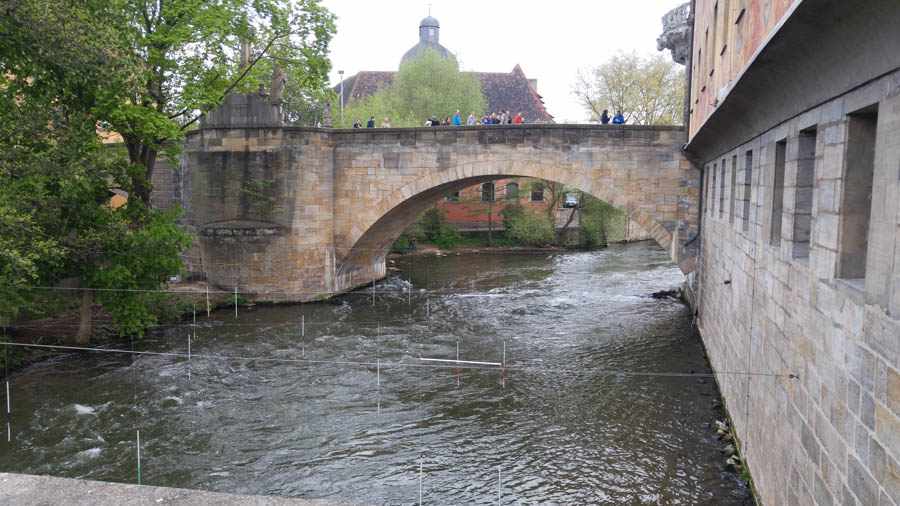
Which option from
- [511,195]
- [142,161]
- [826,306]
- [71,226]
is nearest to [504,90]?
[511,195]

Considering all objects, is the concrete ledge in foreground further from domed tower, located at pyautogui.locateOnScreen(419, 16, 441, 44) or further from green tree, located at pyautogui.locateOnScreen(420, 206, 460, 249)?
domed tower, located at pyautogui.locateOnScreen(419, 16, 441, 44)

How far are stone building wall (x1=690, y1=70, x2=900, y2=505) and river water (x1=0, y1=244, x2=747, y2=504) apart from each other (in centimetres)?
194

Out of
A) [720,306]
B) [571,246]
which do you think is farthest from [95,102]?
[571,246]

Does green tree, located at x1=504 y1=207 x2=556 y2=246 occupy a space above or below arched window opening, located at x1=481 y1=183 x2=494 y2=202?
below

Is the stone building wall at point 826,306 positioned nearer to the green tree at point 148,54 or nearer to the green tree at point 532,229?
the green tree at point 148,54

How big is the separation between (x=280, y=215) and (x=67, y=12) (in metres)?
10.1

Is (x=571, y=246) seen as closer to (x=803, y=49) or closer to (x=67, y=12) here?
(x=67, y=12)

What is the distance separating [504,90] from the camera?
1626 inches

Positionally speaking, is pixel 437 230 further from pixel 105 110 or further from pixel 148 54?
pixel 105 110

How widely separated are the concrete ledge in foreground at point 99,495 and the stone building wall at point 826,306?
8.47 feet

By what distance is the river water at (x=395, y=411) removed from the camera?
310 inches

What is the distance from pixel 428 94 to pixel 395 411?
23574 mm

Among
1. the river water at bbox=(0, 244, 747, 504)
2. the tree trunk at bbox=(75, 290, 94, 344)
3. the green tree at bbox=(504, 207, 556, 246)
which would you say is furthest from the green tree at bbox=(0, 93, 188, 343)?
the green tree at bbox=(504, 207, 556, 246)

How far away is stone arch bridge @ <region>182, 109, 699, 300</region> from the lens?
17000mm
